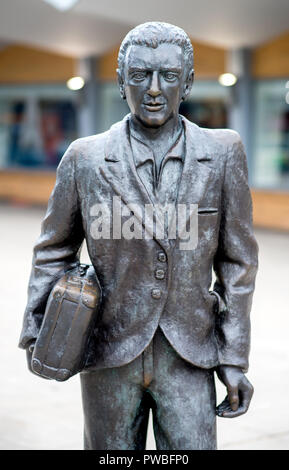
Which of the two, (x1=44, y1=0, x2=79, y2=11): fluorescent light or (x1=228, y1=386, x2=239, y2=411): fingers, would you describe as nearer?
(x1=228, y1=386, x2=239, y2=411): fingers

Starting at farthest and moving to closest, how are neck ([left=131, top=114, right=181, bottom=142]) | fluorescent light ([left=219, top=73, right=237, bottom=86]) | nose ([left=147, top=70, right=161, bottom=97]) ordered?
fluorescent light ([left=219, top=73, right=237, bottom=86]), neck ([left=131, top=114, right=181, bottom=142]), nose ([left=147, top=70, right=161, bottom=97])

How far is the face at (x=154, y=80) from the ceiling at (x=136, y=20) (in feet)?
36.7

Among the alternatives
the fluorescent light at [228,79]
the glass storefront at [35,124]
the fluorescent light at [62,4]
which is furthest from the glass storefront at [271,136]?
the glass storefront at [35,124]

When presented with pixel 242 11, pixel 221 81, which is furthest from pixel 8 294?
pixel 221 81

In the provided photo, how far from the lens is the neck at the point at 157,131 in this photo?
10.2 ft

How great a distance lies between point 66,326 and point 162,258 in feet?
1.41

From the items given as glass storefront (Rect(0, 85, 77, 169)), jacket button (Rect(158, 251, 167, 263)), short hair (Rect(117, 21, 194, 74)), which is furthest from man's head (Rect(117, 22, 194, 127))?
glass storefront (Rect(0, 85, 77, 169))

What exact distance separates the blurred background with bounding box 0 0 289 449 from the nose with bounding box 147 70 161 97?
3123 millimetres

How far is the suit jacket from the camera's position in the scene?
3.04 meters

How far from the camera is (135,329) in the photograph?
10.0 ft

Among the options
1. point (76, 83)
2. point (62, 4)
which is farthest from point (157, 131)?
point (76, 83)

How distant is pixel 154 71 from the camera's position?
119 inches

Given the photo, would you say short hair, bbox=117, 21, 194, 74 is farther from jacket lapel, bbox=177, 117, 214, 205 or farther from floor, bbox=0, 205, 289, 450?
floor, bbox=0, 205, 289, 450

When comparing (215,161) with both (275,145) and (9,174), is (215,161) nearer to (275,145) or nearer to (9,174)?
(275,145)
